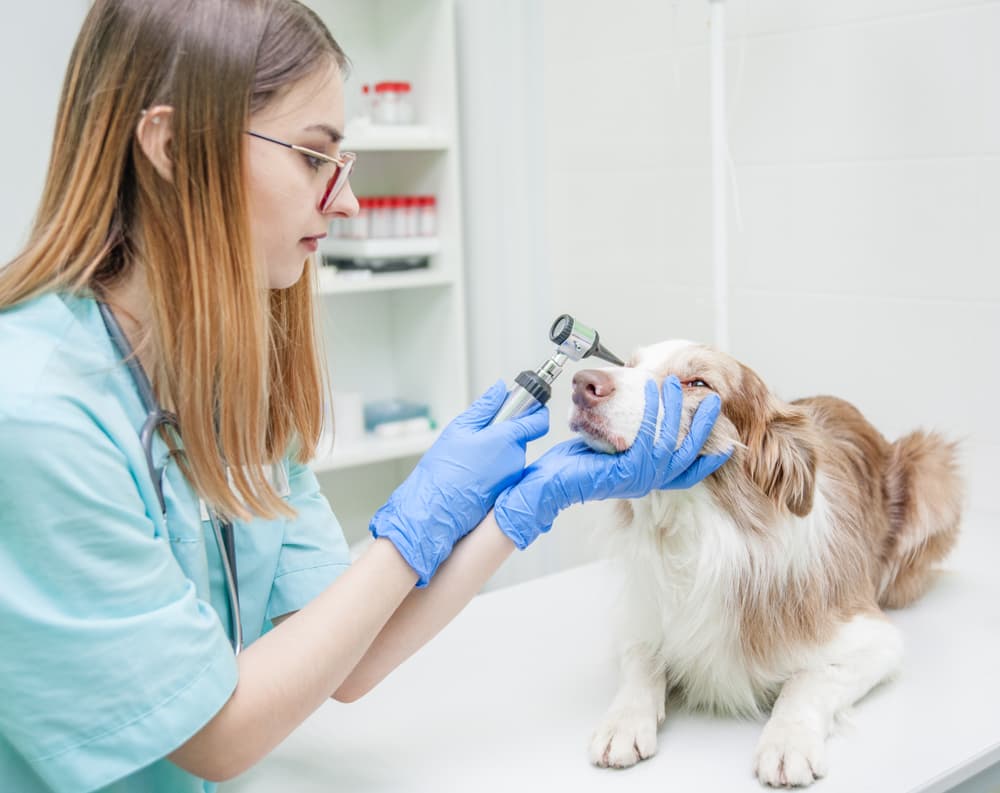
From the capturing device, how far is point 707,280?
234 centimetres

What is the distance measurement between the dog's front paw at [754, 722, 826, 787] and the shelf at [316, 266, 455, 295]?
1725mm

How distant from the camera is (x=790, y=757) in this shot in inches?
43.1

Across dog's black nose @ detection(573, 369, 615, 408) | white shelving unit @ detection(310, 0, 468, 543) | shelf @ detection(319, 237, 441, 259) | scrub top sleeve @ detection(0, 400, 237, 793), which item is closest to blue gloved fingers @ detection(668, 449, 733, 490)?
dog's black nose @ detection(573, 369, 615, 408)

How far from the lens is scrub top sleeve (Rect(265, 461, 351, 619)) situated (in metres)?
1.24

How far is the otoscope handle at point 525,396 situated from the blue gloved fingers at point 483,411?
0.5 inches

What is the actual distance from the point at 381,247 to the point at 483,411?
1.47 metres

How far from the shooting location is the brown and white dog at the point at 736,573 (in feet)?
4.00

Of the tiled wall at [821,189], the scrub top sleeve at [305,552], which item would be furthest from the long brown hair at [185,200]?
the tiled wall at [821,189]

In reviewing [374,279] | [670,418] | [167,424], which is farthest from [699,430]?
[374,279]

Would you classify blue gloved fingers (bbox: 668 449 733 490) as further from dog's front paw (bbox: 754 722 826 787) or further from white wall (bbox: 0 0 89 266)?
white wall (bbox: 0 0 89 266)

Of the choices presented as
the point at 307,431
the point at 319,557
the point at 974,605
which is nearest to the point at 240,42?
the point at 307,431

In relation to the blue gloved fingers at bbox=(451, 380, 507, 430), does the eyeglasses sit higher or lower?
higher

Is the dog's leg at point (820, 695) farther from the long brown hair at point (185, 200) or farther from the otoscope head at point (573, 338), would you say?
the long brown hair at point (185, 200)

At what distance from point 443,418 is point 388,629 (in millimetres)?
1711
